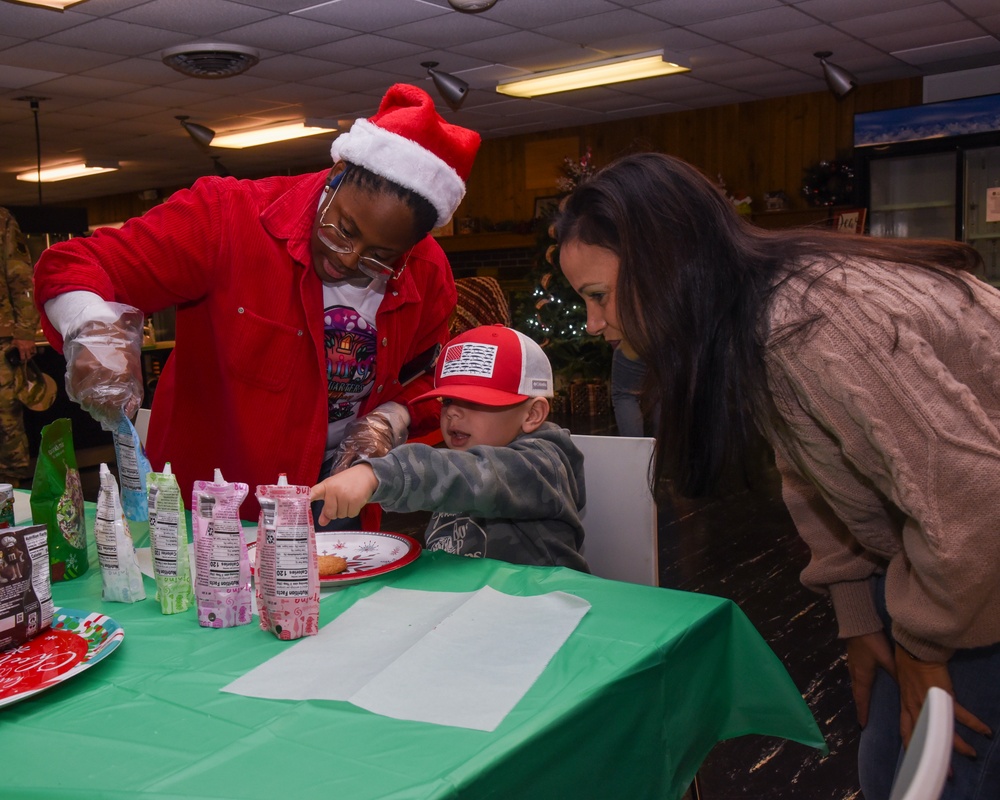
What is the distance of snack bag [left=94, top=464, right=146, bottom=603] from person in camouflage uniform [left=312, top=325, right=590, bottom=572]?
31 cm

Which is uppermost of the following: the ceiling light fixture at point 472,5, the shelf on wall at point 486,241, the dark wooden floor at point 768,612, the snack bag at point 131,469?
the ceiling light fixture at point 472,5

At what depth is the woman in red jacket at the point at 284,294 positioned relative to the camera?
5.33ft

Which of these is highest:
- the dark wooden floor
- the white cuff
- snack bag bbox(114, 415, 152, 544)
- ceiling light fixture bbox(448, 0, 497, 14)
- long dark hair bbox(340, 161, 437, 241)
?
ceiling light fixture bbox(448, 0, 497, 14)

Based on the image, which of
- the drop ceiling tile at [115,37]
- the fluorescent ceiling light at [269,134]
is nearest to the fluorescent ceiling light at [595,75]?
the fluorescent ceiling light at [269,134]

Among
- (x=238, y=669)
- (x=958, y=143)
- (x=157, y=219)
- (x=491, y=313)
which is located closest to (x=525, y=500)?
(x=238, y=669)

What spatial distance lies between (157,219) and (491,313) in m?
4.72

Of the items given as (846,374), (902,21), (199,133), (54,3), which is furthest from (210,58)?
(846,374)

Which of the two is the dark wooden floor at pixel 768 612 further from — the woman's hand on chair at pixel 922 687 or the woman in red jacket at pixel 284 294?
the woman in red jacket at pixel 284 294

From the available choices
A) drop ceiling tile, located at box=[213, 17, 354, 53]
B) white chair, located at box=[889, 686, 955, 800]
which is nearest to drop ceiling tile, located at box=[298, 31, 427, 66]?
drop ceiling tile, located at box=[213, 17, 354, 53]

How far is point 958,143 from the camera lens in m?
6.81

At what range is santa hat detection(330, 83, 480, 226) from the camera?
1659 millimetres

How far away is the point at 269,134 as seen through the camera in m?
9.07

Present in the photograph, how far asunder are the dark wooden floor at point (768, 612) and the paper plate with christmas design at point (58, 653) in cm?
80

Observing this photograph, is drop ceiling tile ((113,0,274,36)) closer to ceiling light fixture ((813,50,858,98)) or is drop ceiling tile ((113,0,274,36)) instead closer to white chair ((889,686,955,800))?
A: ceiling light fixture ((813,50,858,98))
